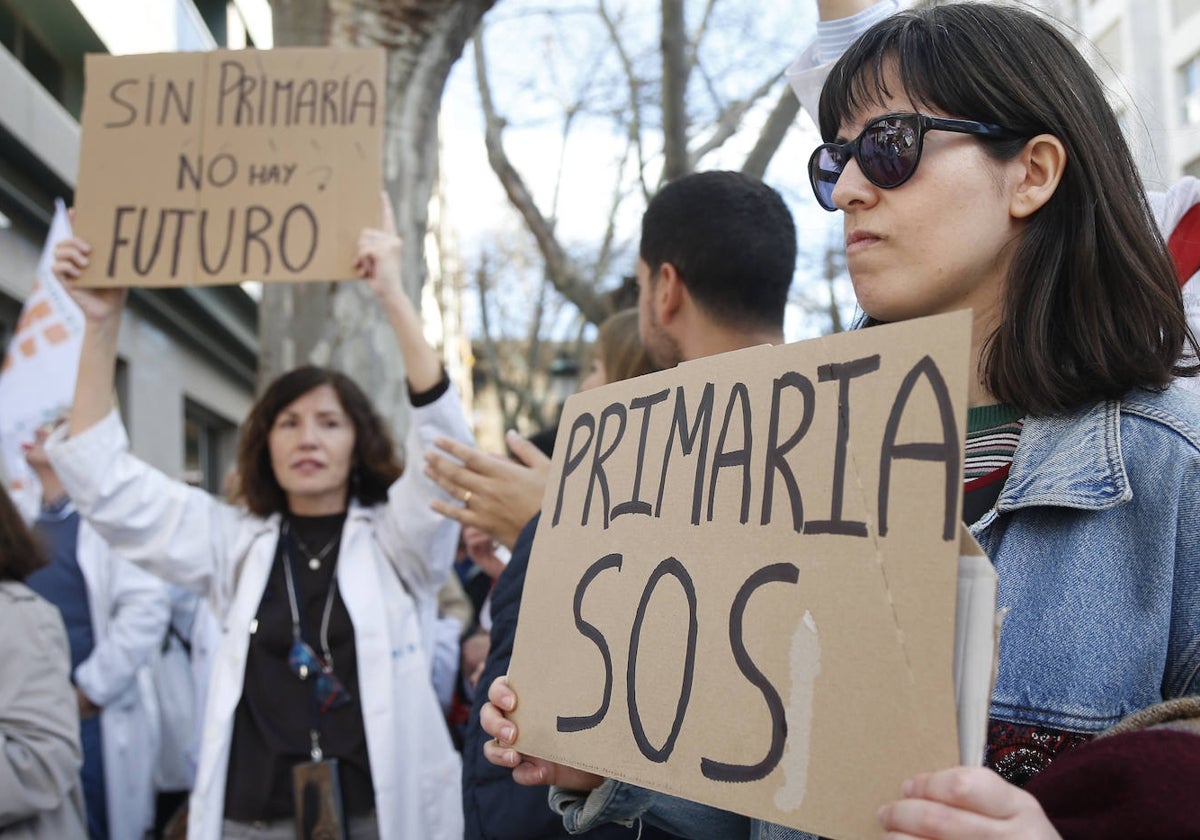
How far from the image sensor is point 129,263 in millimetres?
2965

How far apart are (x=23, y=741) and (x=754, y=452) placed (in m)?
2.05

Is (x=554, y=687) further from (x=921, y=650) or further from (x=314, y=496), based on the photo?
(x=314, y=496)

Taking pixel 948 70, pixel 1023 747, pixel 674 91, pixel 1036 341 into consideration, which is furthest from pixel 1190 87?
pixel 1023 747

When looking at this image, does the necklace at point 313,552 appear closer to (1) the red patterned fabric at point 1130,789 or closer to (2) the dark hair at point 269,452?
(2) the dark hair at point 269,452

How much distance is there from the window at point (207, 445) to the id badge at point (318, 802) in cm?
1382

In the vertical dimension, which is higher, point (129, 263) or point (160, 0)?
point (160, 0)

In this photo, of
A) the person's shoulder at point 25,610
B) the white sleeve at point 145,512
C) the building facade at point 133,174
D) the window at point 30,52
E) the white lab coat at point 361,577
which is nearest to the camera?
the person's shoulder at point 25,610

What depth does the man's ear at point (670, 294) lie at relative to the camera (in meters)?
2.39

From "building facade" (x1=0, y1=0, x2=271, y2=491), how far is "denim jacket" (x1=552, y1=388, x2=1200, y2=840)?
8.64m

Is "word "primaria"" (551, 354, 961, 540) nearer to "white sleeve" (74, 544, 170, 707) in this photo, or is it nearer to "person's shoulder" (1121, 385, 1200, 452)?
"person's shoulder" (1121, 385, 1200, 452)

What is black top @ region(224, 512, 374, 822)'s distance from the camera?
2.71 metres

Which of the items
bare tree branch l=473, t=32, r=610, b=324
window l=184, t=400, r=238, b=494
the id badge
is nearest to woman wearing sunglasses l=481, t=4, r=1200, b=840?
the id badge

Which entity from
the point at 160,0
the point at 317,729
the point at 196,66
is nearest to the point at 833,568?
the point at 317,729

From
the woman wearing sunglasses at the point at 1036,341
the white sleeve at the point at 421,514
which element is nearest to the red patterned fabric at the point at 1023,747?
the woman wearing sunglasses at the point at 1036,341
